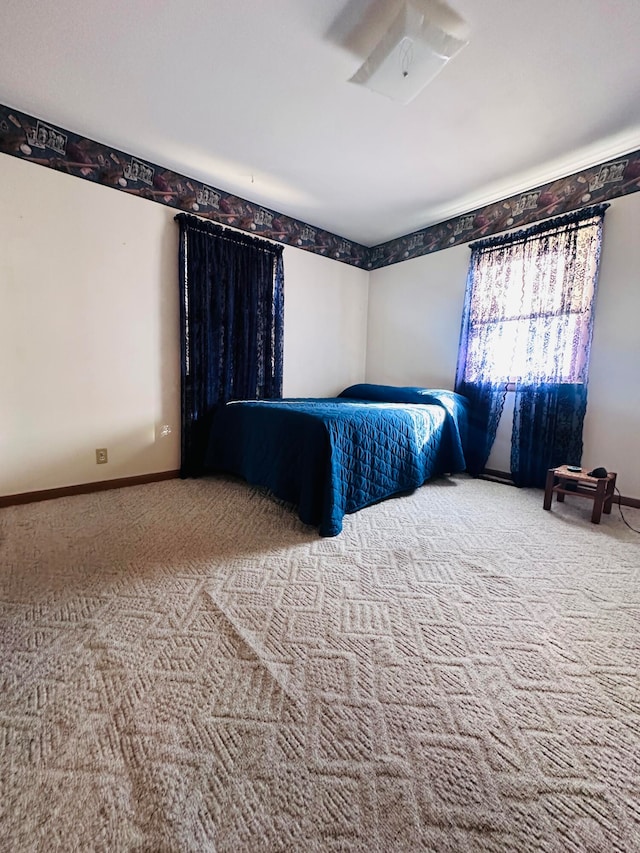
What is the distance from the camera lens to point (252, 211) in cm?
316

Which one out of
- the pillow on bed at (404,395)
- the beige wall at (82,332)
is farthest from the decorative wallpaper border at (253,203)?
the pillow on bed at (404,395)

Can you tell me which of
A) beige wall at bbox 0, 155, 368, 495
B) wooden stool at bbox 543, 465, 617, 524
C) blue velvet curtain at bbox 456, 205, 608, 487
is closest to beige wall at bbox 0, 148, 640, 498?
beige wall at bbox 0, 155, 368, 495

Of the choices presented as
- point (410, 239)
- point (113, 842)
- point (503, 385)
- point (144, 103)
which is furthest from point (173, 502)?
point (410, 239)

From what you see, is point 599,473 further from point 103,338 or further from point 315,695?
point 103,338

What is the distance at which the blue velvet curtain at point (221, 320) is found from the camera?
2811 millimetres

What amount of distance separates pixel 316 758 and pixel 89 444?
8.08ft

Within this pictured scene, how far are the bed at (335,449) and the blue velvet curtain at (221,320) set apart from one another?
7.4 inches

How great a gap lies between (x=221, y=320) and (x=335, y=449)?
172 cm

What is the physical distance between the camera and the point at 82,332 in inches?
94.4

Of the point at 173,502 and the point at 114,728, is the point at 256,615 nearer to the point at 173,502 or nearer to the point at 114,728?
the point at 114,728

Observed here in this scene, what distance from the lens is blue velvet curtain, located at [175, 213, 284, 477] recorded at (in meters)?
2.81

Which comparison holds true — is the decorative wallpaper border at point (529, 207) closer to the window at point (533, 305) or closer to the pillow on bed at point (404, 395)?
the window at point (533, 305)

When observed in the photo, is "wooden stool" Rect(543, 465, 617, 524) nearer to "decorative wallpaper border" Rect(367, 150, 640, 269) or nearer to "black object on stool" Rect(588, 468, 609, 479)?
"black object on stool" Rect(588, 468, 609, 479)

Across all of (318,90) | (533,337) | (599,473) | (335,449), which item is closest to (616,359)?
(533,337)
